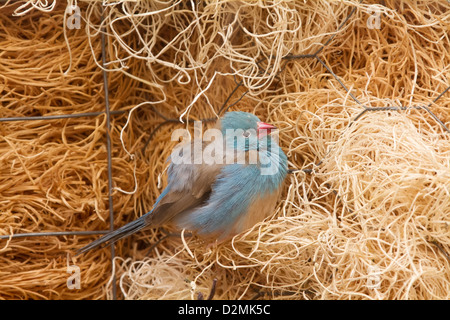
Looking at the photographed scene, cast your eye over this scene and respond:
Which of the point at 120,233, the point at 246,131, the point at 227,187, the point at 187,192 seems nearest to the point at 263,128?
the point at 246,131

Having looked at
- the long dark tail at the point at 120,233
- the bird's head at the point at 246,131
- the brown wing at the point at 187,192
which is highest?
the bird's head at the point at 246,131

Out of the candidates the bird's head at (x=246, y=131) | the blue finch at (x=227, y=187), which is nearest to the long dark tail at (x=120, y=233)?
the blue finch at (x=227, y=187)

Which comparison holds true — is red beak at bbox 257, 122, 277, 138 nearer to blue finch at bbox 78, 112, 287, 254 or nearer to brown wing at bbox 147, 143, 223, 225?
blue finch at bbox 78, 112, 287, 254

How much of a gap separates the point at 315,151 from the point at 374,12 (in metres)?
0.61

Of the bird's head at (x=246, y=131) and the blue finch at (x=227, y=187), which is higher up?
the bird's head at (x=246, y=131)

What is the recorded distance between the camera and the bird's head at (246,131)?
80.6 inches

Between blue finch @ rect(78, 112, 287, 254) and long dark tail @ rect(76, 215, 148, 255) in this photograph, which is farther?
long dark tail @ rect(76, 215, 148, 255)

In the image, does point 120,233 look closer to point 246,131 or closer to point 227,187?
point 227,187

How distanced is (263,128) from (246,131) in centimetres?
7

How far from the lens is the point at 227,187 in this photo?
1993mm

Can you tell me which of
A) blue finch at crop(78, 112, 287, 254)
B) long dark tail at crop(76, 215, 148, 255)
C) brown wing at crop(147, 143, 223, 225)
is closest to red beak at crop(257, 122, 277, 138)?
blue finch at crop(78, 112, 287, 254)

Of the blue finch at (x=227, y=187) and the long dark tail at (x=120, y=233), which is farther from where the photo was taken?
the long dark tail at (x=120, y=233)

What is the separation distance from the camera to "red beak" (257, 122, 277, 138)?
2037mm

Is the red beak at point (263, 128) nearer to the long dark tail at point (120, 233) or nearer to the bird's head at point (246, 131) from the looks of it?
the bird's head at point (246, 131)
